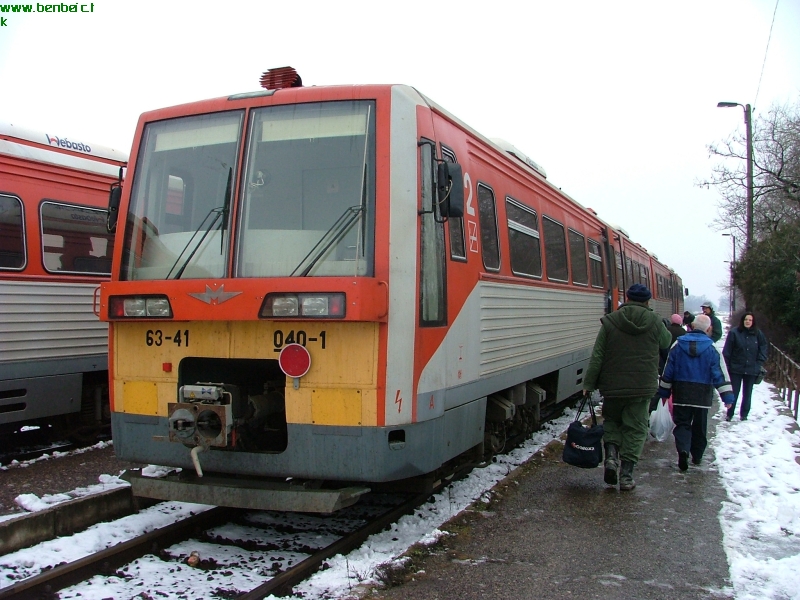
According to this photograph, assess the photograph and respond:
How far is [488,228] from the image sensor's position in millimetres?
6453

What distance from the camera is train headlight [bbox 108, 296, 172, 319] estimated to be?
16.1 ft

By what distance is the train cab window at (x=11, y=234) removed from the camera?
24.3ft

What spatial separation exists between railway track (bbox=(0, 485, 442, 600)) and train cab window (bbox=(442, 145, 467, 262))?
198 centimetres

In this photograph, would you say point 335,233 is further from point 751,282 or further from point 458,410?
point 751,282

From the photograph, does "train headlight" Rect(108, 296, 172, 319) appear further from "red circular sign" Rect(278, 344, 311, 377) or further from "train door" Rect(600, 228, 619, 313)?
"train door" Rect(600, 228, 619, 313)

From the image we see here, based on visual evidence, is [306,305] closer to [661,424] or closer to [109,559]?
[109,559]

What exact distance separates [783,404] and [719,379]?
708 cm

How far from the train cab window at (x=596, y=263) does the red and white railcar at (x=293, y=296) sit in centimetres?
585

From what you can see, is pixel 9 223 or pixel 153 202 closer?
pixel 153 202

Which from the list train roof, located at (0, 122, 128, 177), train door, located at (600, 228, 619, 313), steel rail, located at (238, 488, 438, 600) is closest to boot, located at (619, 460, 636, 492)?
steel rail, located at (238, 488, 438, 600)

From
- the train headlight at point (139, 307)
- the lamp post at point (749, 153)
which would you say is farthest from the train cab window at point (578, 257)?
the lamp post at point (749, 153)

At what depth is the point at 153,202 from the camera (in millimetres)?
5355

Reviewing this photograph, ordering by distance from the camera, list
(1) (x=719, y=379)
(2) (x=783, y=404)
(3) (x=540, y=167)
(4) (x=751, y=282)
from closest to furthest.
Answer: (1) (x=719, y=379), (3) (x=540, y=167), (2) (x=783, y=404), (4) (x=751, y=282)

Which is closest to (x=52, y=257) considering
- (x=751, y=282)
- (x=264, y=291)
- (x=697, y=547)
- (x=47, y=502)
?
(x=47, y=502)
